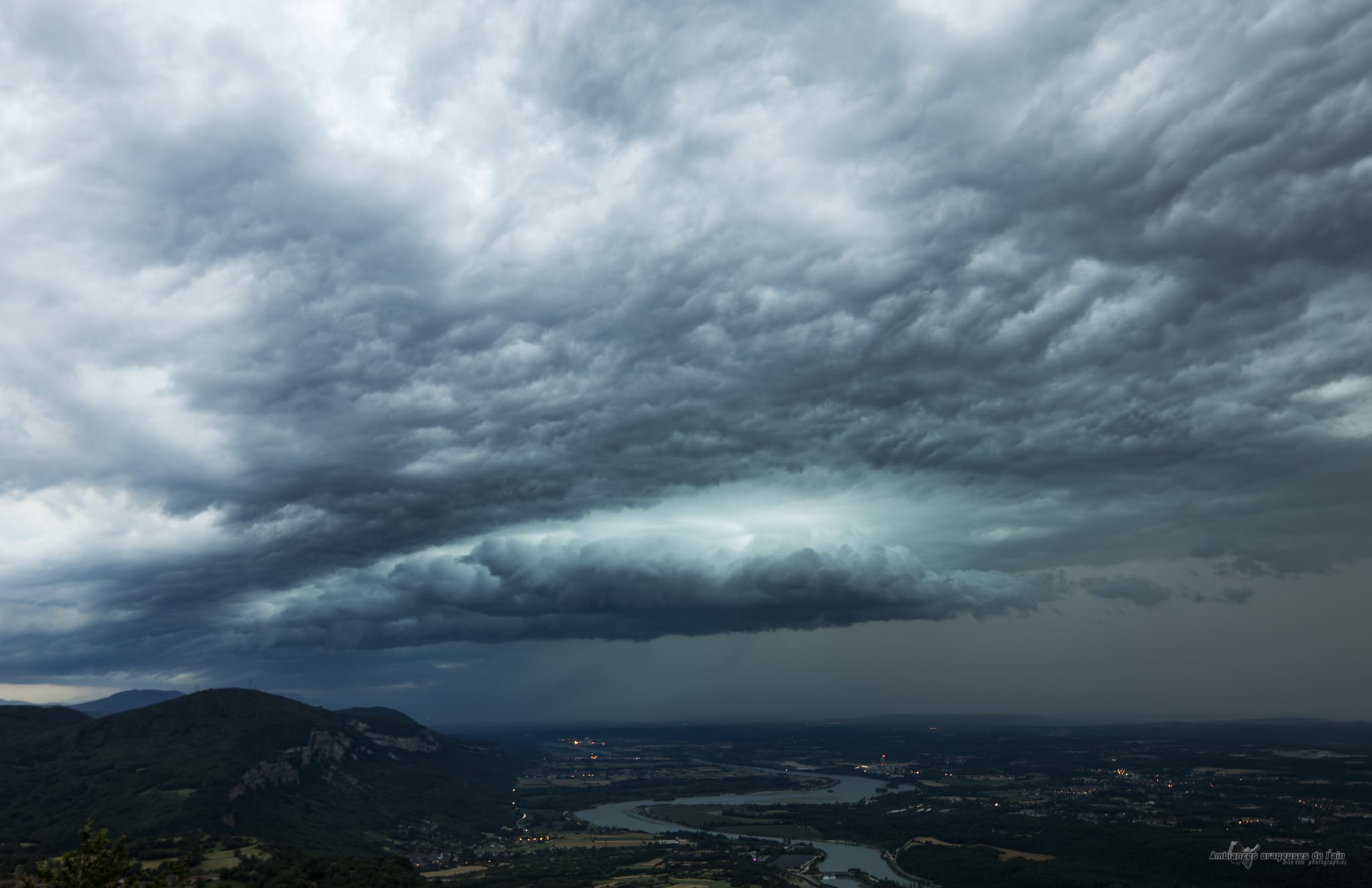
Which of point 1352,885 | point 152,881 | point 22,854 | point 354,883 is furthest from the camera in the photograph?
point 1352,885

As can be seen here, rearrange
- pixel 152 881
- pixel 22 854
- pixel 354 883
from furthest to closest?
pixel 22 854 < pixel 354 883 < pixel 152 881

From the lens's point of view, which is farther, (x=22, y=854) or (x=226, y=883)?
(x=22, y=854)

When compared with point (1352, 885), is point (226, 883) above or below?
above

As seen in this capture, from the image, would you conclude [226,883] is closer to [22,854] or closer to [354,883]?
[354,883]

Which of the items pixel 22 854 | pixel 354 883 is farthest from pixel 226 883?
pixel 22 854

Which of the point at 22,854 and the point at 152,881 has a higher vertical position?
the point at 152,881

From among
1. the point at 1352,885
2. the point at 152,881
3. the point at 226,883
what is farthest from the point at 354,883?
the point at 1352,885

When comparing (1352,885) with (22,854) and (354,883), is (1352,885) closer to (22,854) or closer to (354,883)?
(354,883)

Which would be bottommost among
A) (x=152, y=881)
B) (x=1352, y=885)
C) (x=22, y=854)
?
(x=1352, y=885)

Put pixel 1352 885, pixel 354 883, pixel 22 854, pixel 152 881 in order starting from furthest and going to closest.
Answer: pixel 1352 885
pixel 22 854
pixel 354 883
pixel 152 881
